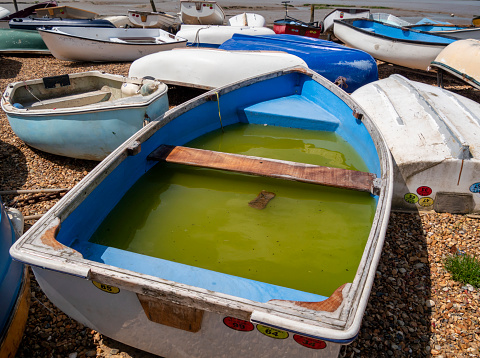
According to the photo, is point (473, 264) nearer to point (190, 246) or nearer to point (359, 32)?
point (190, 246)

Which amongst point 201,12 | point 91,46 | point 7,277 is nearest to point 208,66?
point 91,46

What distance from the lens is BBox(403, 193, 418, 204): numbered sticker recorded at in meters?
4.39

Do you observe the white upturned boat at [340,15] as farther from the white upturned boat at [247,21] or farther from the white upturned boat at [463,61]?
the white upturned boat at [463,61]

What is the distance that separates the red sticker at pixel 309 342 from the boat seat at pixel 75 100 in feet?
18.7

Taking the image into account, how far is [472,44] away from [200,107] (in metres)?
6.24

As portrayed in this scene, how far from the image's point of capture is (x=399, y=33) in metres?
11.7

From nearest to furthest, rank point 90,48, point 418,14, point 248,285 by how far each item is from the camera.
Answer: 1. point 248,285
2. point 90,48
3. point 418,14

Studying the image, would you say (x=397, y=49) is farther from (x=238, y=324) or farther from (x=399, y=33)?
(x=238, y=324)

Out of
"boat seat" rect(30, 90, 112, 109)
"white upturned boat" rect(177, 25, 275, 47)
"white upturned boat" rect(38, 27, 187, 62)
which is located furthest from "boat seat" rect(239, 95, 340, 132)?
"white upturned boat" rect(177, 25, 275, 47)

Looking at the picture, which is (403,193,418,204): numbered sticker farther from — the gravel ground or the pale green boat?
the pale green boat

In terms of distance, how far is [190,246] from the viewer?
9.95 feet

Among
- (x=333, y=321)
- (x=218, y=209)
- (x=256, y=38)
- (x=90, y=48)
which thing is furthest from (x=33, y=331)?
(x=90, y=48)

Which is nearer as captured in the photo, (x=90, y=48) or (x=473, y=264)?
(x=473, y=264)

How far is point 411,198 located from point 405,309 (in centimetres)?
159
